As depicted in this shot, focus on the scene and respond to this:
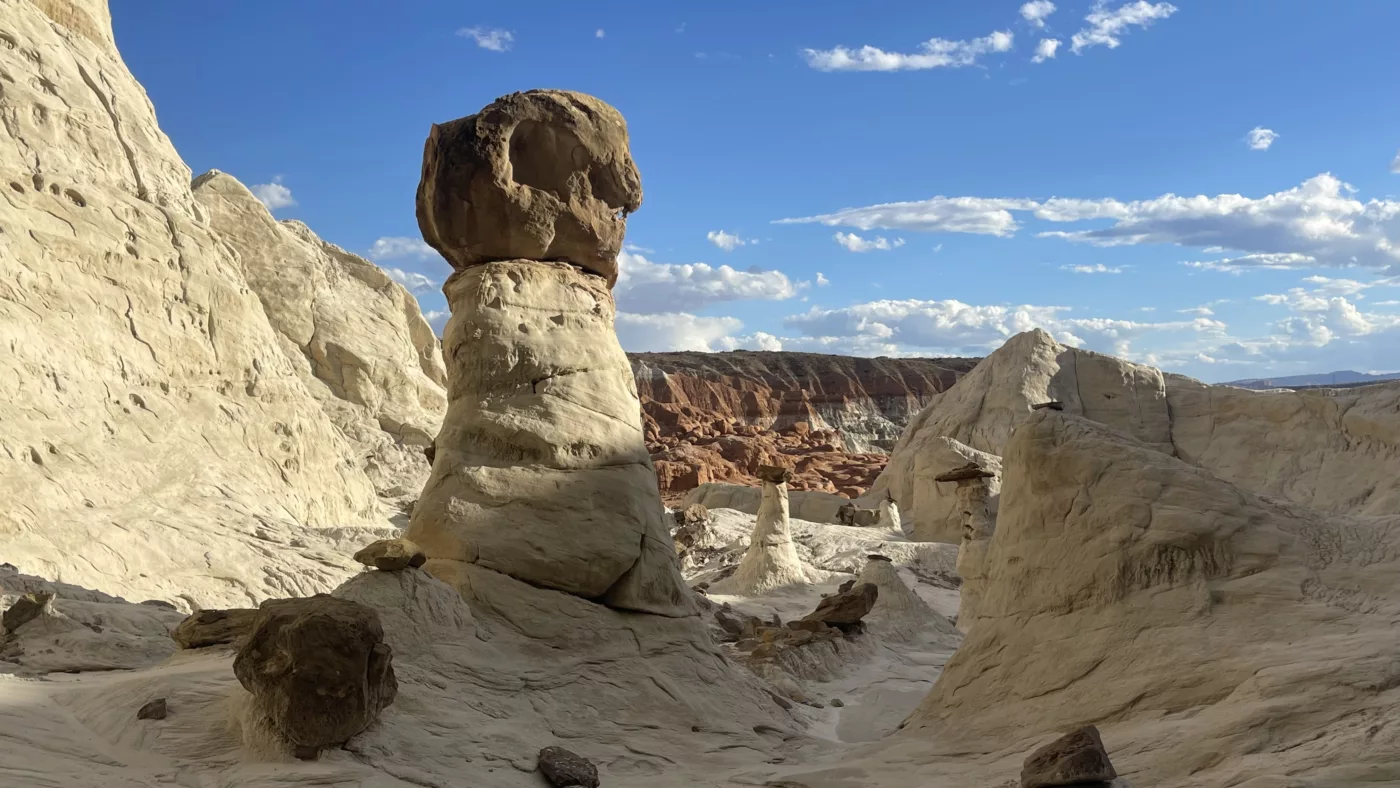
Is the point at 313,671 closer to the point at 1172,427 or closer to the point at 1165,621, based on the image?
the point at 1165,621

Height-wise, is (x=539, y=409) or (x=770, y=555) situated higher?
(x=539, y=409)

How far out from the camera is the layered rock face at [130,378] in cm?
883

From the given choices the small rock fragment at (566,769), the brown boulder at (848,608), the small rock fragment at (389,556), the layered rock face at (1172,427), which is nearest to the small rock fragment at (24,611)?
the small rock fragment at (389,556)

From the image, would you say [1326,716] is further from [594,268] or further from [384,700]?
[594,268]

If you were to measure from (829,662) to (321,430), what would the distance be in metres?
8.63

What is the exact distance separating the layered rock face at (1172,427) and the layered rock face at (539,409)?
11.2 metres

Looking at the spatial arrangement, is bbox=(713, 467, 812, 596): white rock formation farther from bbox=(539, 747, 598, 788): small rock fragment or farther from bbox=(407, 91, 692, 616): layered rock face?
bbox=(539, 747, 598, 788): small rock fragment

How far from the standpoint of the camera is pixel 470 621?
18.8ft

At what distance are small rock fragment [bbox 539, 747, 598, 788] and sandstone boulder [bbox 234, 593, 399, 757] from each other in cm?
89

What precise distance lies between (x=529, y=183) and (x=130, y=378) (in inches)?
250

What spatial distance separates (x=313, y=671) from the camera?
12.5 ft

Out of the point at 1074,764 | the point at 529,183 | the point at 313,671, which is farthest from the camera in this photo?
the point at 529,183

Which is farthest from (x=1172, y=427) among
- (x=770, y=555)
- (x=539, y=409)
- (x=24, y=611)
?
(x=24, y=611)

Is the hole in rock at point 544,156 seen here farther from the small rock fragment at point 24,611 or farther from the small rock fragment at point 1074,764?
the small rock fragment at point 1074,764
